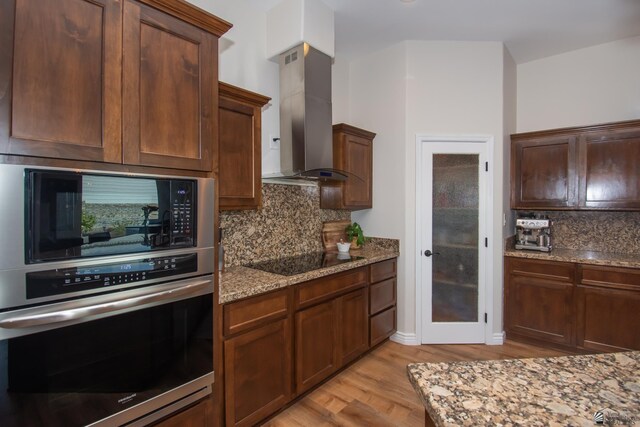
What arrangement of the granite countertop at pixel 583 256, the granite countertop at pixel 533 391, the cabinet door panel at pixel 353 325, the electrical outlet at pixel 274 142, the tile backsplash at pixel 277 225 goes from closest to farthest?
the granite countertop at pixel 533 391
the tile backsplash at pixel 277 225
the cabinet door panel at pixel 353 325
the electrical outlet at pixel 274 142
the granite countertop at pixel 583 256

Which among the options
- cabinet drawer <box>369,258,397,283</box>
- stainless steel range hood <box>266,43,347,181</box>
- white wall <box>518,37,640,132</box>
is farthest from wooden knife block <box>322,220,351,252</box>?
white wall <box>518,37,640,132</box>

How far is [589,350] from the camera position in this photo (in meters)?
3.01

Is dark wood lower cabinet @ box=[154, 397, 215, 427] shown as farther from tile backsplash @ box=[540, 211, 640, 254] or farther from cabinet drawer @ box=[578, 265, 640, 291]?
tile backsplash @ box=[540, 211, 640, 254]

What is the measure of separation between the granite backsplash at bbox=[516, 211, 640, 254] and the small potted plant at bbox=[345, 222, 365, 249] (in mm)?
2268

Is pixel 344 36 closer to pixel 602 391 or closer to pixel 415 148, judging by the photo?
pixel 415 148

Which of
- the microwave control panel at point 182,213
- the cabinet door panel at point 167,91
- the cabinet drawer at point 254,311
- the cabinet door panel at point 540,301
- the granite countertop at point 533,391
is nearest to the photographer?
the granite countertop at point 533,391

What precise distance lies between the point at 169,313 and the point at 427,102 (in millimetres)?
3061

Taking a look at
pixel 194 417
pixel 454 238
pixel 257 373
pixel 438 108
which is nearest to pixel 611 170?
pixel 454 238

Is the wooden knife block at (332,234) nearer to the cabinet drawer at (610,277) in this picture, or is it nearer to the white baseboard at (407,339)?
the white baseboard at (407,339)

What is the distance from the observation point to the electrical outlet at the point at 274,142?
2.76 m

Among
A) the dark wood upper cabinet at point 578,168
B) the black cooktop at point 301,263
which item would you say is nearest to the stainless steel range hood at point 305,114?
the black cooktop at point 301,263

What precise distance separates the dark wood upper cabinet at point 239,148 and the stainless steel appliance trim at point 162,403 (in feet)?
3.30

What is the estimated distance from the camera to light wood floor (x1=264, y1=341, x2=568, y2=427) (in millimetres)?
2168

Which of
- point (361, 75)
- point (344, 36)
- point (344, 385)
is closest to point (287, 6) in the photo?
point (344, 36)
